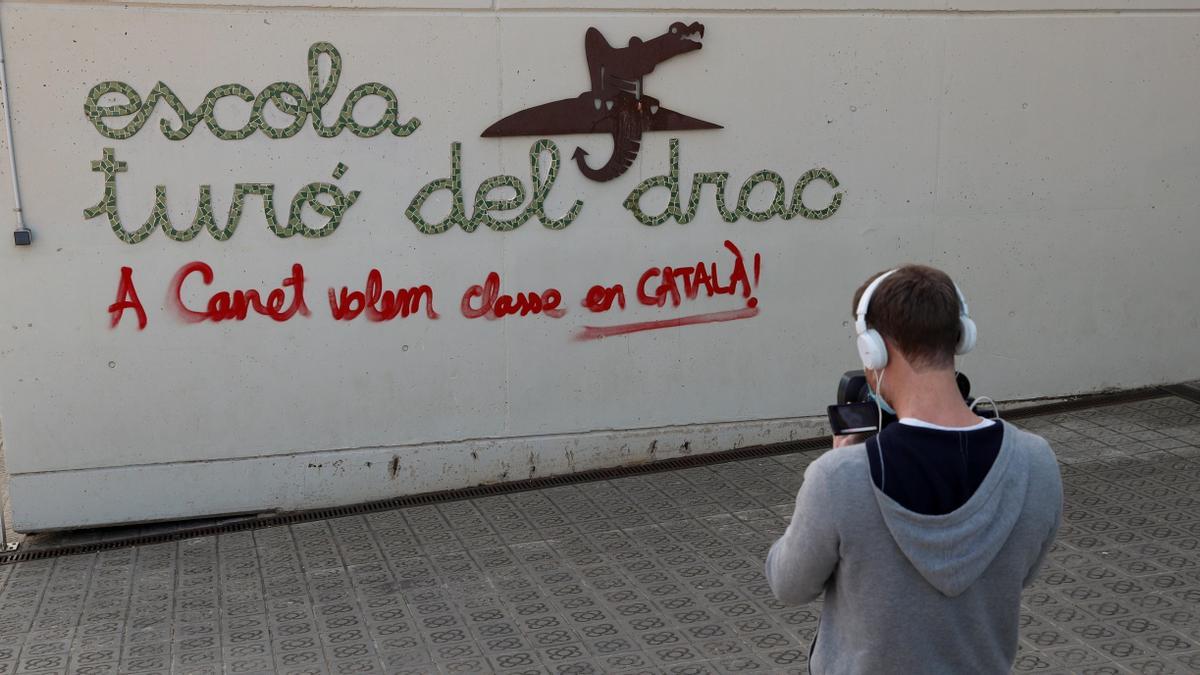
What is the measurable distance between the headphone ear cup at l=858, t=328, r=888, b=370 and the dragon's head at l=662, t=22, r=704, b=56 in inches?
169

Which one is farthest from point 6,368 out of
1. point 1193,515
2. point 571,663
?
point 1193,515

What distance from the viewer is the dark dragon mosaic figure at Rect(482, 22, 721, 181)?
6176mm

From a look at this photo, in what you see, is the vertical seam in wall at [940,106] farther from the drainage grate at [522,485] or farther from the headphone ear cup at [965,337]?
the headphone ear cup at [965,337]

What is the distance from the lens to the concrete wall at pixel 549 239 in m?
5.73

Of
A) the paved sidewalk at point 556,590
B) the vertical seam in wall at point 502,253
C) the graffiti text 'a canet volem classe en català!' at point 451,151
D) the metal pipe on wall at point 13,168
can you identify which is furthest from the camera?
the vertical seam in wall at point 502,253

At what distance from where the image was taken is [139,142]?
18.6 feet

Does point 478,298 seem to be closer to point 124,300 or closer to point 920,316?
point 124,300

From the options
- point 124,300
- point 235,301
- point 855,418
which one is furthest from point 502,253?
point 855,418

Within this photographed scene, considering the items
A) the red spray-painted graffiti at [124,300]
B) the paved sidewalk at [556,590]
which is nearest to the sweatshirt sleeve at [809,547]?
the paved sidewalk at [556,590]

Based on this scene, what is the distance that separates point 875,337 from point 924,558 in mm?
430

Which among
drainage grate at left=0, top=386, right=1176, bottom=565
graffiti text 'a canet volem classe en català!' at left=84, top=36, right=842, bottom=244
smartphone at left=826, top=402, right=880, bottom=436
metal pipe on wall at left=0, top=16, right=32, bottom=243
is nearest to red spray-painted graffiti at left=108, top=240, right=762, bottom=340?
graffiti text 'a canet volem classe en català!' at left=84, top=36, right=842, bottom=244

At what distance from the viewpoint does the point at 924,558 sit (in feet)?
7.10

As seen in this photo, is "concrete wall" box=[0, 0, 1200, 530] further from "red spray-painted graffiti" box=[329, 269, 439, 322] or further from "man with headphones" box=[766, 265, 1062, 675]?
"man with headphones" box=[766, 265, 1062, 675]

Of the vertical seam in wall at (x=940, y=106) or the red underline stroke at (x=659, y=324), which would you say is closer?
the red underline stroke at (x=659, y=324)
